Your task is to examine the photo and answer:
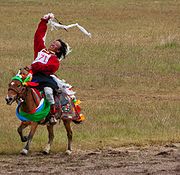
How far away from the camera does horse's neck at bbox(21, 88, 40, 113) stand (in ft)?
40.2

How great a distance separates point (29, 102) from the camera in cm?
1227

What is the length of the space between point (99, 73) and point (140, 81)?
1.67m

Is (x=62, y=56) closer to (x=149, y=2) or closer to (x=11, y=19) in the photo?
(x=11, y=19)

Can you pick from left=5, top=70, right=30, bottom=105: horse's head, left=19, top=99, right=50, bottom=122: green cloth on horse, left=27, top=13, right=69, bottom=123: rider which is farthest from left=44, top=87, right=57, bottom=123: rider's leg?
left=5, top=70, right=30, bottom=105: horse's head

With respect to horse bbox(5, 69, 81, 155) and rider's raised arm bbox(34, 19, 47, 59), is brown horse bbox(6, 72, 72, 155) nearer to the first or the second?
horse bbox(5, 69, 81, 155)

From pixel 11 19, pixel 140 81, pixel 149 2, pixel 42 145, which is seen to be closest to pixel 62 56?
pixel 42 145

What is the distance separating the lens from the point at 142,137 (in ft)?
45.8

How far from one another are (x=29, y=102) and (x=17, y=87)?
1.11ft

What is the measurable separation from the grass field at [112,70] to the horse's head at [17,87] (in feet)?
3.44

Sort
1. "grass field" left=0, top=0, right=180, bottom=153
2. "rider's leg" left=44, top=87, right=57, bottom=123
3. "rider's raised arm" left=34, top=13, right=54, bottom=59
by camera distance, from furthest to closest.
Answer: "grass field" left=0, top=0, right=180, bottom=153
"rider's raised arm" left=34, top=13, right=54, bottom=59
"rider's leg" left=44, top=87, right=57, bottom=123

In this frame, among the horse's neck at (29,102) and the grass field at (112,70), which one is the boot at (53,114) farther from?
the grass field at (112,70)

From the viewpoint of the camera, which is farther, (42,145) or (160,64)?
(160,64)

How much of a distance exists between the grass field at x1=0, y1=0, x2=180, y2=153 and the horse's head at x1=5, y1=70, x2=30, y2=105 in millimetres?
1048

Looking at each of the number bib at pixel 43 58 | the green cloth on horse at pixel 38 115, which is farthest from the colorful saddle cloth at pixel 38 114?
the number bib at pixel 43 58
